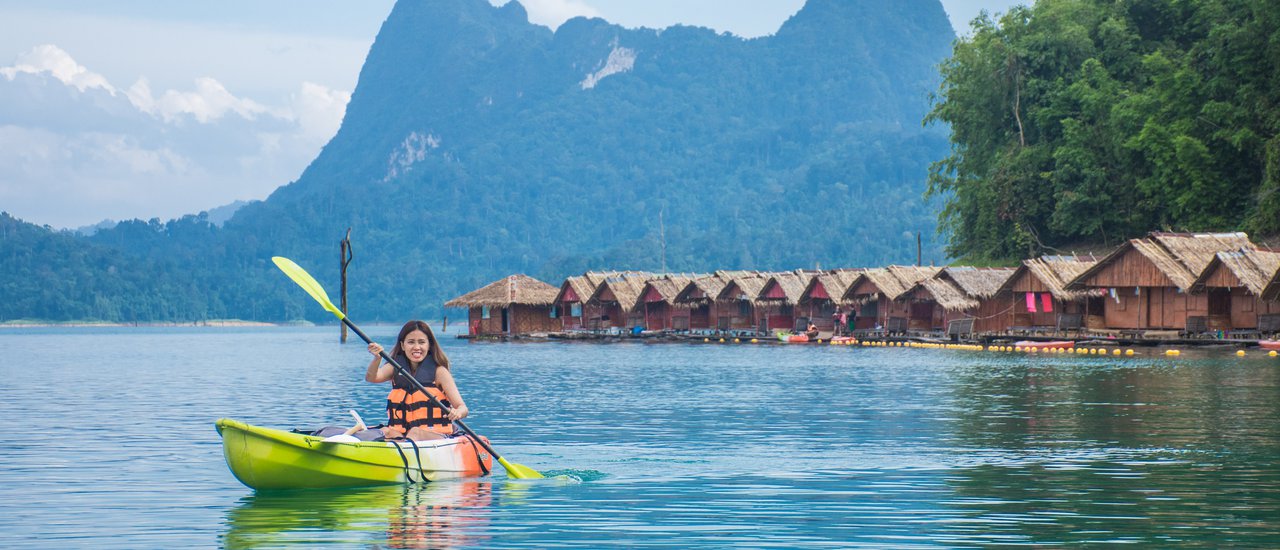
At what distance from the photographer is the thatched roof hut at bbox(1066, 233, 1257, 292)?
147ft

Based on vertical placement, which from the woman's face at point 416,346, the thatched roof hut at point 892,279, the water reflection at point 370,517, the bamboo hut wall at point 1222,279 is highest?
the thatched roof hut at point 892,279

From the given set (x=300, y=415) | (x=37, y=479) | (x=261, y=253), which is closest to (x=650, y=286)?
(x=300, y=415)

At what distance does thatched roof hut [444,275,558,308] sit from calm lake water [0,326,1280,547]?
3928 cm

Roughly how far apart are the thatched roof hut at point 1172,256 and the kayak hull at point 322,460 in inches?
1363

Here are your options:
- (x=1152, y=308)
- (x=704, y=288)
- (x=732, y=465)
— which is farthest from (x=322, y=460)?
(x=704, y=288)

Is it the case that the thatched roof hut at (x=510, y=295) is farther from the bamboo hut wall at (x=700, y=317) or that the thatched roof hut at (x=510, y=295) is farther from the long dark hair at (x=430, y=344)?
the long dark hair at (x=430, y=344)

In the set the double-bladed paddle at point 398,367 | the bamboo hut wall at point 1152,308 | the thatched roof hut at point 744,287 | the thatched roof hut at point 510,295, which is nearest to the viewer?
the double-bladed paddle at point 398,367

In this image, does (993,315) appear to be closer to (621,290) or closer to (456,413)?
(621,290)

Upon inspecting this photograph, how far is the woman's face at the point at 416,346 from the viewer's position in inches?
586

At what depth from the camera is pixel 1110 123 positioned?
6047 centimetres

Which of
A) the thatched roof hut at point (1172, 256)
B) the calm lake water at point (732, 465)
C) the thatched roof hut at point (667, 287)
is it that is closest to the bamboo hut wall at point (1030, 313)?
the thatched roof hut at point (1172, 256)

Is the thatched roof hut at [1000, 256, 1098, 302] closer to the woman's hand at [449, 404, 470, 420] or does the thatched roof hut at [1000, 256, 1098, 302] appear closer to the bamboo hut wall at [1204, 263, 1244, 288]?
the bamboo hut wall at [1204, 263, 1244, 288]

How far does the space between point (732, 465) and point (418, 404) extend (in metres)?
4.24

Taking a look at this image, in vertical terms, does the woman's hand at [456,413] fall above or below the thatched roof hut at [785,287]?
below
